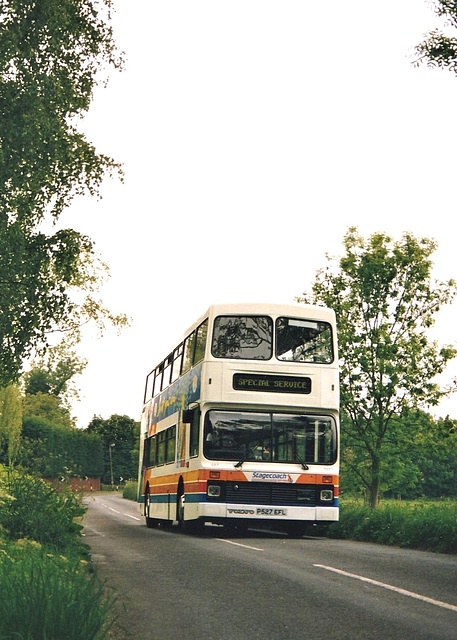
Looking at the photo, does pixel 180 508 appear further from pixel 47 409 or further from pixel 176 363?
pixel 47 409

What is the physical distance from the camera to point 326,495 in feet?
58.2

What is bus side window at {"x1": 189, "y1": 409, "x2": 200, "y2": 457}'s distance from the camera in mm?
17922

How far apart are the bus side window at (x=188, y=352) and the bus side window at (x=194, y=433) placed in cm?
160

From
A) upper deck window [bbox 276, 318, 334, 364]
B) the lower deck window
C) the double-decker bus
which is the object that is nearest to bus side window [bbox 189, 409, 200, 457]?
the double-decker bus

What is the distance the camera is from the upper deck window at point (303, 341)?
17828 mm

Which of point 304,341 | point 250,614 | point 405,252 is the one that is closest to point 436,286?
point 405,252

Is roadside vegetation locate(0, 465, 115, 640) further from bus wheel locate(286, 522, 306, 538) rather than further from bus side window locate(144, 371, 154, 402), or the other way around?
bus side window locate(144, 371, 154, 402)

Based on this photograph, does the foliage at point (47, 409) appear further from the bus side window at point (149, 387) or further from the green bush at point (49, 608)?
the green bush at point (49, 608)

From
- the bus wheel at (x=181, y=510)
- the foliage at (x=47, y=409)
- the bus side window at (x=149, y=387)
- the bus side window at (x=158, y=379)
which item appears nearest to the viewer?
the bus wheel at (x=181, y=510)

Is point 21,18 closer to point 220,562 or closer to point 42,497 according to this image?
point 42,497

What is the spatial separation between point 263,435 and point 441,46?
803 centimetres

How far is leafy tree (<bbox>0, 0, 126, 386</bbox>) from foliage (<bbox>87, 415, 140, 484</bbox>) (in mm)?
99548

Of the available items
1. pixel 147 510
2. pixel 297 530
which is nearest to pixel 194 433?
pixel 297 530

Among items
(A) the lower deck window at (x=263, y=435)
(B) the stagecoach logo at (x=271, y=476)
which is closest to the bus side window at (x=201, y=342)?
(A) the lower deck window at (x=263, y=435)
